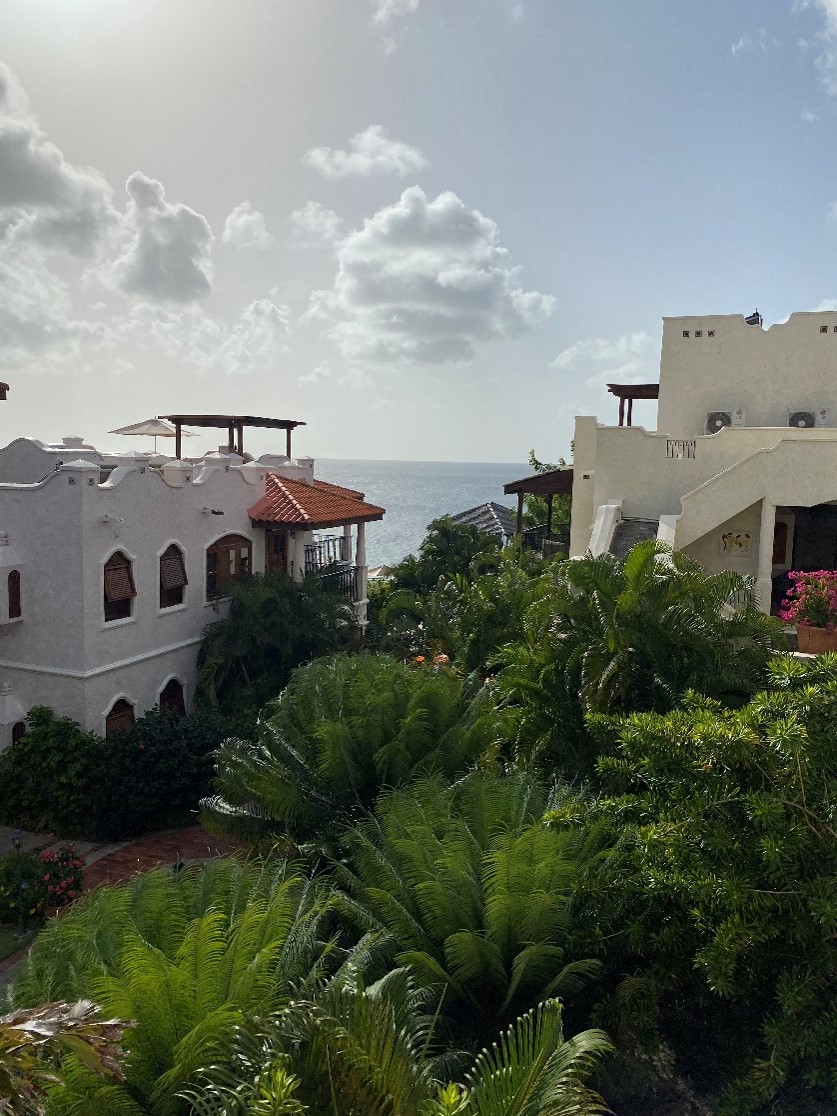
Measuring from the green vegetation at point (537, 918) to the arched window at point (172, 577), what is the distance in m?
9.36

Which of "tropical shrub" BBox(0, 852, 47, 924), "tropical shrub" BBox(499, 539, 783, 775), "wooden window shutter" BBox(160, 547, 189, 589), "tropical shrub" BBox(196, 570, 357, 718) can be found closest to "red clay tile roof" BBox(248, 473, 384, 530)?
"tropical shrub" BBox(196, 570, 357, 718)

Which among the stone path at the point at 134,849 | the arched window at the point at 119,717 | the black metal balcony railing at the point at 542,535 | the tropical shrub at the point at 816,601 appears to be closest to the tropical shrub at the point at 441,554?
the black metal balcony railing at the point at 542,535

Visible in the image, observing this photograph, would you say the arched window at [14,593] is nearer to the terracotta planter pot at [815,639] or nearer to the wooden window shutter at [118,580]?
the wooden window shutter at [118,580]

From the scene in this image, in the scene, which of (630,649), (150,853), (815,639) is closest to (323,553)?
(150,853)

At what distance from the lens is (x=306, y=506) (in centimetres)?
2425

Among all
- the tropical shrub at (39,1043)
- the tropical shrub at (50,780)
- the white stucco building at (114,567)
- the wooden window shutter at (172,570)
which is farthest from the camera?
the wooden window shutter at (172,570)

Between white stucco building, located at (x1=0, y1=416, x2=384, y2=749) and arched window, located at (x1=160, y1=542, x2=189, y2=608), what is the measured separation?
0.11 ft

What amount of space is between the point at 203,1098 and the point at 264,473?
67.7 feet

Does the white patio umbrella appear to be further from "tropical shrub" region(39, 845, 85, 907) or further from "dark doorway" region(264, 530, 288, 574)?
"tropical shrub" region(39, 845, 85, 907)

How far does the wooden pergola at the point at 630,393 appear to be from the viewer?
1003 inches

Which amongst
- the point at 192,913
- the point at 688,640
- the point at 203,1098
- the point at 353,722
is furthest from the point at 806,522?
the point at 203,1098

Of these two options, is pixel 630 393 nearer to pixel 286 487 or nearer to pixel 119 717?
pixel 286 487

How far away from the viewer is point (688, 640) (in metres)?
10.9

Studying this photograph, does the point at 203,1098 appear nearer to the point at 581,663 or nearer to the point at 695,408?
the point at 581,663
